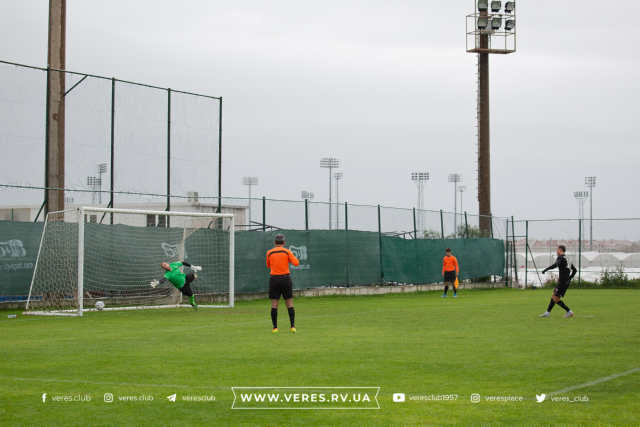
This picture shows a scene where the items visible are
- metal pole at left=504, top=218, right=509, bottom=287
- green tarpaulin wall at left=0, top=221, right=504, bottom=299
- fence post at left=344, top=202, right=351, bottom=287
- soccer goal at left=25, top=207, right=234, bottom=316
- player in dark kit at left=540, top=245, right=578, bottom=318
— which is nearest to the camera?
player in dark kit at left=540, top=245, right=578, bottom=318

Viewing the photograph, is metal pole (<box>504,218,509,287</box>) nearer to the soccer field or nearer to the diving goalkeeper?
the diving goalkeeper

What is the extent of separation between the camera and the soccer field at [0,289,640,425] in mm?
7754

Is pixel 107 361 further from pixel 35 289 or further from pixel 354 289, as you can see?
pixel 354 289

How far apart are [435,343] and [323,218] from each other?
17.9m

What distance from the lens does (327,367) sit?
34.9 ft

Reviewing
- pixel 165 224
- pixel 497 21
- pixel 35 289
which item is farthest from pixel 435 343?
pixel 497 21

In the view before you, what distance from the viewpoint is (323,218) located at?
31297mm

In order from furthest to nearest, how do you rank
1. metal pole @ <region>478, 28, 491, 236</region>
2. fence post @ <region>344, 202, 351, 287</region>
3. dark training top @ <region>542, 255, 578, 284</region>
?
metal pole @ <region>478, 28, 491, 236</region>
fence post @ <region>344, 202, 351, 287</region>
dark training top @ <region>542, 255, 578, 284</region>

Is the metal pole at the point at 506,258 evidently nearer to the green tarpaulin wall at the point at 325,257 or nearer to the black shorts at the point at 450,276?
the green tarpaulin wall at the point at 325,257

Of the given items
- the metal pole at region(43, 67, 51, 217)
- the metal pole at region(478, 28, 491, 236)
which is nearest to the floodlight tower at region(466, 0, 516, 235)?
the metal pole at region(478, 28, 491, 236)

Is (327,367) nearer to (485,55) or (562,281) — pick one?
(562,281)

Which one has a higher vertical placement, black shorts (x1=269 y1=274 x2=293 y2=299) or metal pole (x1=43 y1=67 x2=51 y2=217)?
metal pole (x1=43 y1=67 x2=51 y2=217)

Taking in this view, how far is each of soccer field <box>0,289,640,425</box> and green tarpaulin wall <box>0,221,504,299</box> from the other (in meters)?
3.17

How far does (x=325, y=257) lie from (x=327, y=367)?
20.5 m
